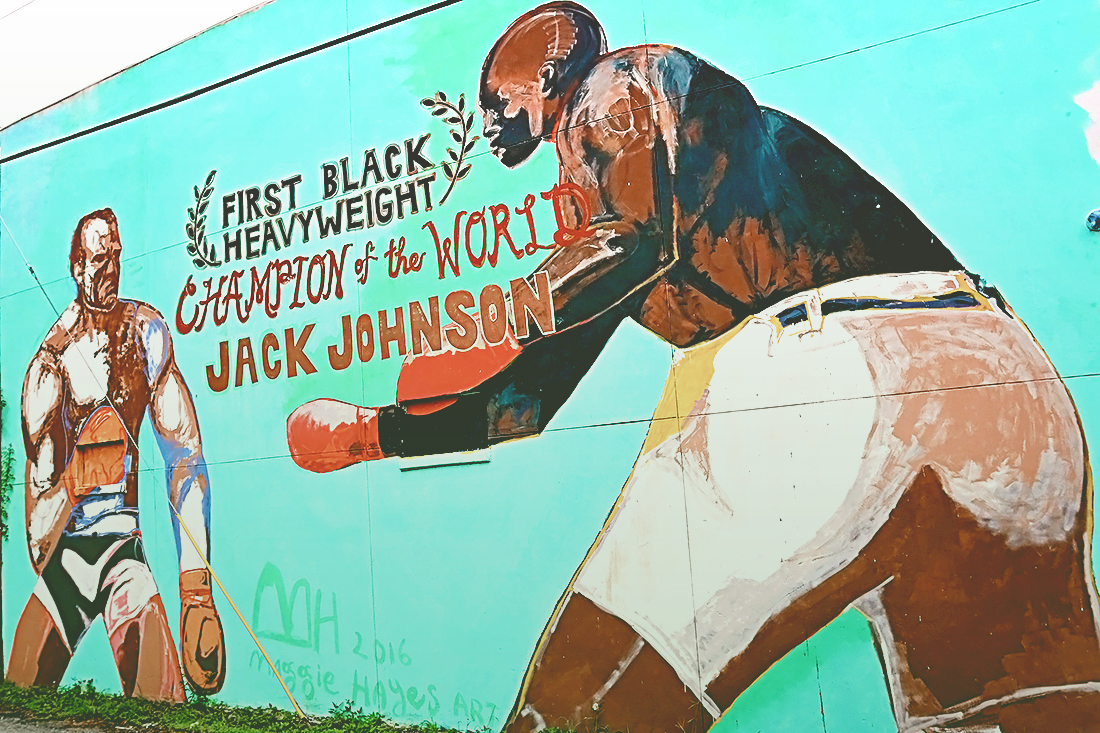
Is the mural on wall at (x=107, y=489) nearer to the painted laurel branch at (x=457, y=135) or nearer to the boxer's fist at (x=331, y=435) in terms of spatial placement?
the boxer's fist at (x=331, y=435)

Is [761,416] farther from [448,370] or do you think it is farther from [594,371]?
[448,370]

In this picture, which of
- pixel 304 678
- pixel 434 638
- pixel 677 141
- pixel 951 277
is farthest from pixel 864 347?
pixel 304 678

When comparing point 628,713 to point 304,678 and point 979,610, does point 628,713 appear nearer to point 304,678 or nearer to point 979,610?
point 979,610

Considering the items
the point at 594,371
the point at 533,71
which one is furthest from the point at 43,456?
the point at 533,71

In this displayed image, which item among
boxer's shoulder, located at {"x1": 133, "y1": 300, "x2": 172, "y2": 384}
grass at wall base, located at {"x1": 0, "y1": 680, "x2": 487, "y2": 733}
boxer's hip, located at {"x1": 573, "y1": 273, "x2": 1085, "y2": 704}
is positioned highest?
boxer's shoulder, located at {"x1": 133, "y1": 300, "x2": 172, "y2": 384}

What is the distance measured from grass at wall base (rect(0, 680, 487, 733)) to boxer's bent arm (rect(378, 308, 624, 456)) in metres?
2.09

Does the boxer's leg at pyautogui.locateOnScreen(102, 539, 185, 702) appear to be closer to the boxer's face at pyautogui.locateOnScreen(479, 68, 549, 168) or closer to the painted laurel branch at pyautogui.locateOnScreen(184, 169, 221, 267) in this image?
the painted laurel branch at pyautogui.locateOnScreen(184, 169, 221, 267)

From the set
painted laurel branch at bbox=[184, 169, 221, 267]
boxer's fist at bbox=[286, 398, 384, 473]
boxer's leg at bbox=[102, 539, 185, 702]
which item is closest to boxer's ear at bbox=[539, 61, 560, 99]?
boxer's fist at bbox=[286, 398, 384, 473]

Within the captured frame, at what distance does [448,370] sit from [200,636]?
11.7 feet

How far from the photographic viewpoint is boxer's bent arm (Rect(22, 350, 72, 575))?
9883 millimetres

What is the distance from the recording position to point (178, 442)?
8914 millimetres

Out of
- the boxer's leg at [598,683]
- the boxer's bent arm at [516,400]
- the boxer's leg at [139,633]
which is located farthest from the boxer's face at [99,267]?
the boxer's leg at [598,683]

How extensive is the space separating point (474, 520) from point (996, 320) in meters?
3.77

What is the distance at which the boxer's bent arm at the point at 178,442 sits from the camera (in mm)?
8680
